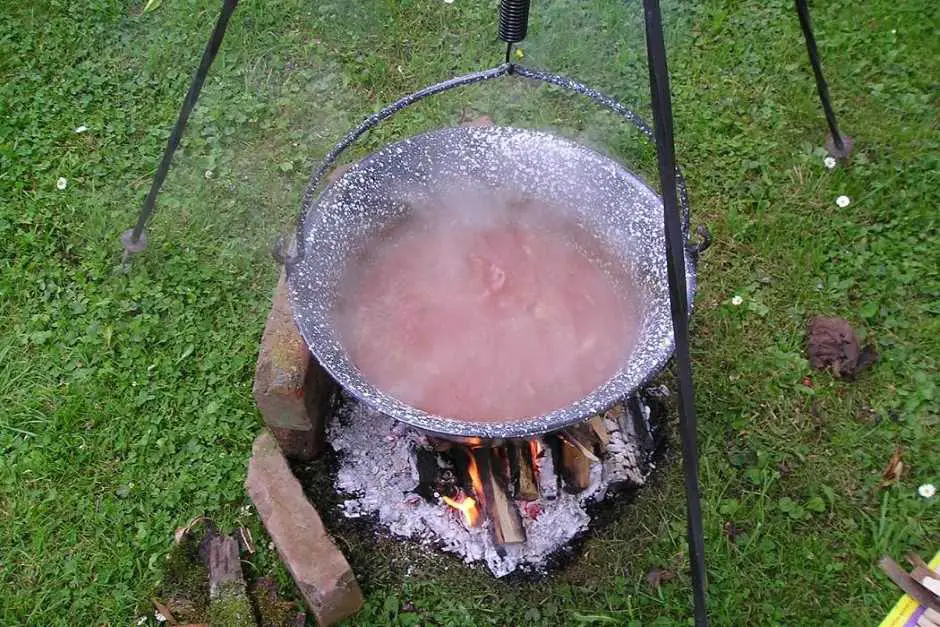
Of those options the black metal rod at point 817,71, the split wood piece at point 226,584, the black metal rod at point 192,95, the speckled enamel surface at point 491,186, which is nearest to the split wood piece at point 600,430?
the speckled enamel surface at point 491,186

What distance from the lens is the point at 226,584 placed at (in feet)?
6.82

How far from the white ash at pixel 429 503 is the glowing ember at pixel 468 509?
2 centimetres

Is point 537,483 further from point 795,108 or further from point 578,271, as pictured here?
point 795,108

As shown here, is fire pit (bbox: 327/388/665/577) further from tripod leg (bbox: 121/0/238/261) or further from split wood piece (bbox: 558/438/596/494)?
tripod leg (bbox: 121/0/238/261)

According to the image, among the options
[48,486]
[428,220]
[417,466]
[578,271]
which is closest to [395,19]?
[428,220]

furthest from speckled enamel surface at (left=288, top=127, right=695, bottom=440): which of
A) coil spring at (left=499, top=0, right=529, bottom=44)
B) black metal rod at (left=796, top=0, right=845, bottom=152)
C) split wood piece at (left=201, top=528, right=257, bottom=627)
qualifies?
split wood piece at (left=201, top=528, right=257, bottom=627)

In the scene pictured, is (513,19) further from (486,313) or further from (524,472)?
(524,472)

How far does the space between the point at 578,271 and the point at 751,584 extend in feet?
3.54

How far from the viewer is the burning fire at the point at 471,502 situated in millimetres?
2188

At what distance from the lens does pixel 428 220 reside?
208 cm

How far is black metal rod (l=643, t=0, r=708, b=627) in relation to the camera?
1.17m

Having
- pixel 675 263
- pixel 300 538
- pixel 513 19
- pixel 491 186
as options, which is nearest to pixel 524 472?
pixel 300 538

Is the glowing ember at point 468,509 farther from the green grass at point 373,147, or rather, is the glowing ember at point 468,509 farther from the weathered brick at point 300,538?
the weathered brick at point 300,538

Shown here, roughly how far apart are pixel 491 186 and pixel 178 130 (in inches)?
39.4
